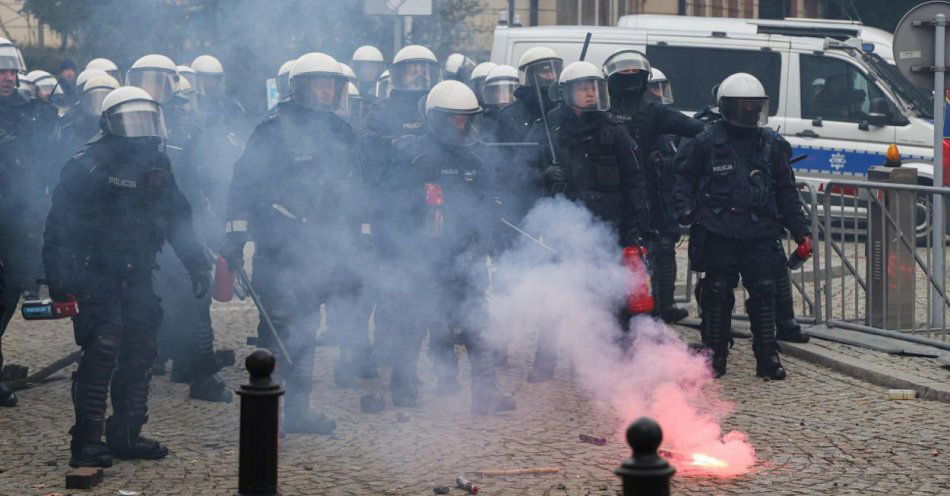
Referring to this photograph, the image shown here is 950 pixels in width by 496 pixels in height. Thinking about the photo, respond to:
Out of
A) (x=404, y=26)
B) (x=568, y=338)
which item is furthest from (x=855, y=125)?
(x=568, y=338)

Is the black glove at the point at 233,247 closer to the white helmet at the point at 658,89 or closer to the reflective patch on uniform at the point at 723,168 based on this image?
the reflective patch on uniform at the point at 723,168

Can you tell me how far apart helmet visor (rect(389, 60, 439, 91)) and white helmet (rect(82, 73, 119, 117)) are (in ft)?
6.73

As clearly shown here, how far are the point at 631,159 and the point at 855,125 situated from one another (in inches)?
283

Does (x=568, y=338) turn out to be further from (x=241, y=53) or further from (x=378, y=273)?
(x=241, y=53)

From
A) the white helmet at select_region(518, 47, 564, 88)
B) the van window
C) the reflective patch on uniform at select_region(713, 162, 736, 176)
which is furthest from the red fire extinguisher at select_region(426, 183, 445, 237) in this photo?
the van window

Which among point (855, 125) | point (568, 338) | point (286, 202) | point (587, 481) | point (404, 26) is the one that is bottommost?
point (587, 481)

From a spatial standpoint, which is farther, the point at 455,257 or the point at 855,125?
the point at 855,125

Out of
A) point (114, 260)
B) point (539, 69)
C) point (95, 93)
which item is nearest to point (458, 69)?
point (539, 69)

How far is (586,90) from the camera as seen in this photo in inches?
334

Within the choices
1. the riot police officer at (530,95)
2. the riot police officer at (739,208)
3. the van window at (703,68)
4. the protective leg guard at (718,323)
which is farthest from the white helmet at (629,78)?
the van window at (703,68)

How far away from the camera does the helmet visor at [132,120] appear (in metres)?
6.75

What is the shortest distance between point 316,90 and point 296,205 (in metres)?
0.62

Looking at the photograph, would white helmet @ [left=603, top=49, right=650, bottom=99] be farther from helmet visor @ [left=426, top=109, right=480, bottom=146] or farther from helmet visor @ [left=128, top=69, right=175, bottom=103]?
helmet visor @ [left=128, top=69, right=175, bottom=103]

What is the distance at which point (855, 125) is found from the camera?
14.9 metres
